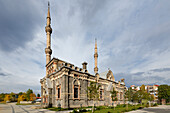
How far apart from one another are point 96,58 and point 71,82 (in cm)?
1791

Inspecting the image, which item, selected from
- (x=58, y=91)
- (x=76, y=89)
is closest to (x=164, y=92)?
(x=76, y=89)

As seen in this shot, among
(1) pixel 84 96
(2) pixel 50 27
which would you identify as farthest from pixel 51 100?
(2) pixel 50 27

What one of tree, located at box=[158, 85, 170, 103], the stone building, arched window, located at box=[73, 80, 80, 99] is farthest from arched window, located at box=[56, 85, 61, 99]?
tree, located at box=[158, 85, 170, 103]

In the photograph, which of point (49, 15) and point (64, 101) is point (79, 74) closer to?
point (64, 101)

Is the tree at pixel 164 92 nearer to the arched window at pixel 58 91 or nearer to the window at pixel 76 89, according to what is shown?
the window at pixel 76 89

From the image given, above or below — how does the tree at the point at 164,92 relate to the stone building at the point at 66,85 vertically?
below

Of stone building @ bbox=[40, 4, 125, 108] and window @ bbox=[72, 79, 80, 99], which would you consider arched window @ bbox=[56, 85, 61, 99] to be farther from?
window @ bbox=[72, 79, 80, 99]

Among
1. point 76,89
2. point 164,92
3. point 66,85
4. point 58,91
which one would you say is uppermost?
point 66,85

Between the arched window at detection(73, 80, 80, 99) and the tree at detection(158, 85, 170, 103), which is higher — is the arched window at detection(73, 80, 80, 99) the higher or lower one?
the higher one

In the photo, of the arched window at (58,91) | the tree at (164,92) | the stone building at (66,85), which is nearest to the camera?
the stone building at (66,85)

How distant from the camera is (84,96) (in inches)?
1000

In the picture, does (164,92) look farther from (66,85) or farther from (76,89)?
(66,85)

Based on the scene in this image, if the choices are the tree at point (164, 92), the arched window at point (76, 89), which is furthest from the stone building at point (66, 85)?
the tree at point (164, 92)

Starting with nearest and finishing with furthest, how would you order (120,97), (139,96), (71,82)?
(71,82), (139,96), (120,97)
